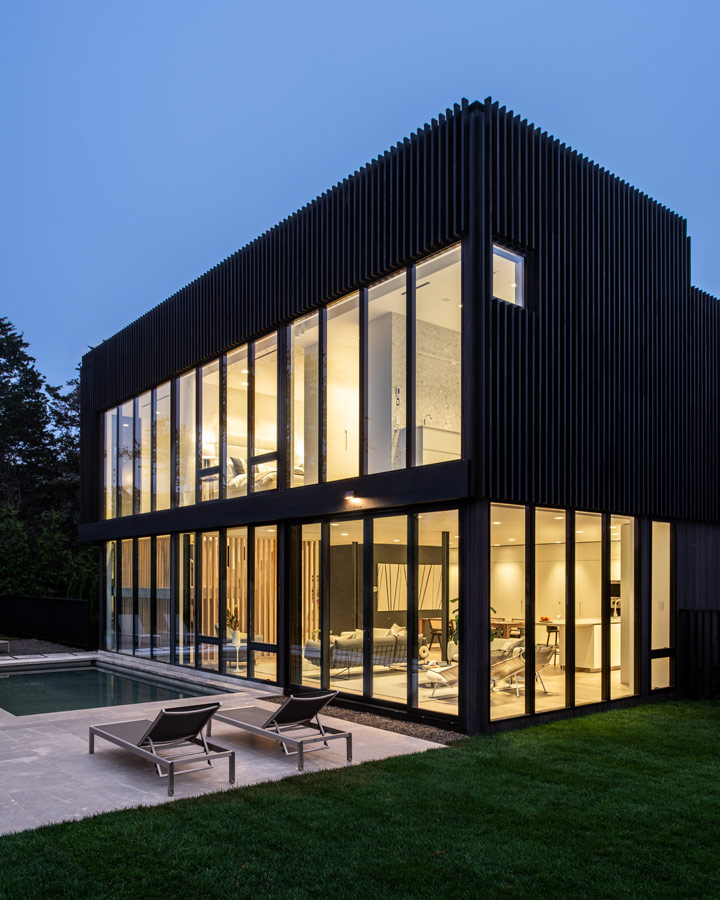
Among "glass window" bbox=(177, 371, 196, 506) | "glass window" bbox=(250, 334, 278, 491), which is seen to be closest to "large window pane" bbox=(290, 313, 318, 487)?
"glass window" bbox=(250, 334, 278, 491)

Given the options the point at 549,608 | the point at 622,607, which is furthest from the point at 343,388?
the point at 622,607

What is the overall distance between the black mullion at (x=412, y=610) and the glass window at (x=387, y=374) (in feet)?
3.17

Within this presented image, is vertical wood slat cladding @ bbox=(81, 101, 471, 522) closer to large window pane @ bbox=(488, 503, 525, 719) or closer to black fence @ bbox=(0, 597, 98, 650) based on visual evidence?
large window pane @ bbox=(488, 503, 525, 719)

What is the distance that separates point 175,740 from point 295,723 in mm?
1446

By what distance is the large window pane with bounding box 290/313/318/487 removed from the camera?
42.9ft

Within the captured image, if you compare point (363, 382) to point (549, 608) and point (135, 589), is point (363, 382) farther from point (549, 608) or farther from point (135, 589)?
point (135, 589)

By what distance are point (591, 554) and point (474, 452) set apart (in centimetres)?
277

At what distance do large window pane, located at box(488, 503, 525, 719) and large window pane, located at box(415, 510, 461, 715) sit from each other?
0.45 metres

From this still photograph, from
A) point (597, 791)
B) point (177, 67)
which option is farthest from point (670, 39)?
point (597, 791)

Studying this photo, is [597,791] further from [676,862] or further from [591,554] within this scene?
[591,554]

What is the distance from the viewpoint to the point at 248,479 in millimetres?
14844

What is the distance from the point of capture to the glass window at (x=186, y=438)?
55.4 ft

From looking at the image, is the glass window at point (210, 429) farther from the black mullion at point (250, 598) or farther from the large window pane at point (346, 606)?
the large window pane at point (346, 606)

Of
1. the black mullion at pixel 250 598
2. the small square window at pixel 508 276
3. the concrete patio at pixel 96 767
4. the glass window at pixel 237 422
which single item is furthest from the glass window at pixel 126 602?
the small square window at pixel 508 276
